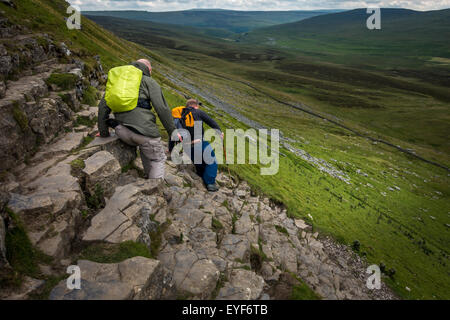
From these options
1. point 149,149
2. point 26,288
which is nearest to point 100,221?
point 26,288

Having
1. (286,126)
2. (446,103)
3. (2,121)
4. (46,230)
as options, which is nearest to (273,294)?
(46,230)

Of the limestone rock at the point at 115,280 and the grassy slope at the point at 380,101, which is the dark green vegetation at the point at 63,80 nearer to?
the limestone rock at the point at 115,280

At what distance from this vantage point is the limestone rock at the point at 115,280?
17.8 feet

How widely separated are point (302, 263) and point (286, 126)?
51.9m

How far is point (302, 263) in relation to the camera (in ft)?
43.3

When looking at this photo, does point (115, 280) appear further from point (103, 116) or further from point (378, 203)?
point (378, 203)

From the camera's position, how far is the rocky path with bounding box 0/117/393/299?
621 cm

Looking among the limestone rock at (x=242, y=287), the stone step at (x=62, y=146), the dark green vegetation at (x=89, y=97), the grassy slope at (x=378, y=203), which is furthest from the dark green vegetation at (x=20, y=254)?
the grassy slope at (x=378, y=203)

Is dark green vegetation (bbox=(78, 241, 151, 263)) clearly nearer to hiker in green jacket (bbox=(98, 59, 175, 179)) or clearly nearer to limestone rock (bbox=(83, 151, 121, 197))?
limestone rock (bbox=(83, 151, 121, 197))

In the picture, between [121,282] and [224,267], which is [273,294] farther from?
[121,282]

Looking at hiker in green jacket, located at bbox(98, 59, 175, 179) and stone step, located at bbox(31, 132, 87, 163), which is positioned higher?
hiker in green jacket, located at bbox(98, 59, 175, 179)

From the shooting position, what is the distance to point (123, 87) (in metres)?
8.30

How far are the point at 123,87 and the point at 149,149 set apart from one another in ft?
8.15

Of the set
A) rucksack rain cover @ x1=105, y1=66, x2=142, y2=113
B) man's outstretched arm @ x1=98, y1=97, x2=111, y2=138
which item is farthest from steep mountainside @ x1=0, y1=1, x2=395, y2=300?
rucksack rain cover @ x1=105, y1=66, x2=142, y2=113
